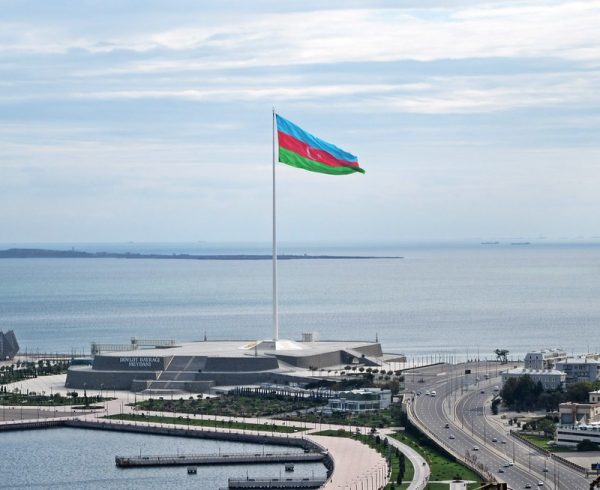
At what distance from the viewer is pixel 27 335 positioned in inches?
7042

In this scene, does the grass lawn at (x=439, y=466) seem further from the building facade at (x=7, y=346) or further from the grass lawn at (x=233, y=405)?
the building facade at (x=7, y=346)

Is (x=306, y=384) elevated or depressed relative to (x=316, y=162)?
depressed

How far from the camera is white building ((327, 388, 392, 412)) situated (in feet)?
336

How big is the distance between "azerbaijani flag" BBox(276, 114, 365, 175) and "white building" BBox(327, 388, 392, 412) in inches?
633

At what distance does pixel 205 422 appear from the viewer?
326ft

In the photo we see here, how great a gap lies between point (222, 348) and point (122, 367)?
31.4ft

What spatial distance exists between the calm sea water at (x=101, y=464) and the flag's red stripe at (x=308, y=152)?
2529 centimetres

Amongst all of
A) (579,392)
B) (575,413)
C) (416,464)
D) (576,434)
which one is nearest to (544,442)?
(576,434)

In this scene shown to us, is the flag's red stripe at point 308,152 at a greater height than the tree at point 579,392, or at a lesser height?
greater

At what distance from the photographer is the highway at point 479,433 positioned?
77250 mm

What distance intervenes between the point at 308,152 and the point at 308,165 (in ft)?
2.97

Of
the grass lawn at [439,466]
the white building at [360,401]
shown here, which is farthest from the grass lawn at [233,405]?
the grass lawn at [439,466]

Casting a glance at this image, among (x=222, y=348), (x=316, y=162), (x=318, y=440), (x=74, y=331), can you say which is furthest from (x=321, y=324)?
(x=318, y=440)

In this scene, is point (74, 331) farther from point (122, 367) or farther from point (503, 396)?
point (503, 396)
